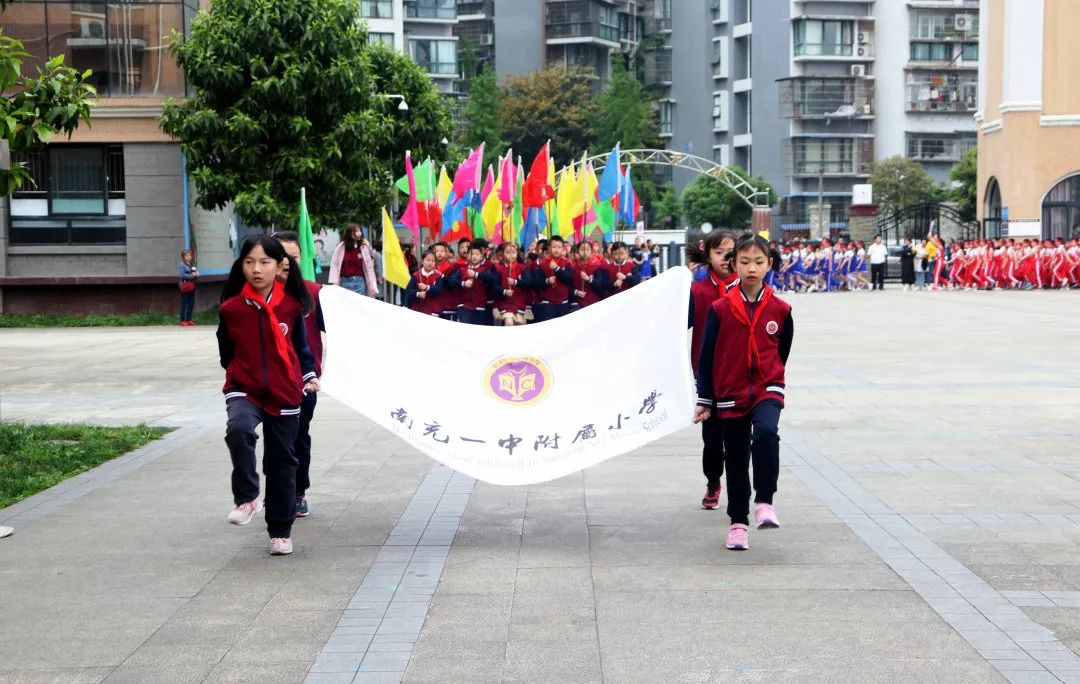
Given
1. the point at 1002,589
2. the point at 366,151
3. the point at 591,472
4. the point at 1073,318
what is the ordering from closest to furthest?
the point at 1002,589 < the point at 591,472 < the point at 1073,318 < the point at 366,151

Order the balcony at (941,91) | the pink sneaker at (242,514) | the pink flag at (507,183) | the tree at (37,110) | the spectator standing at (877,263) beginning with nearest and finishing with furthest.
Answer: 1. the pink sneaker at (242,514)
2. the tree at (37,110)
3. the pink flag at (507,183)
4. the spectator standing at (877,263)
5. the balcony at (941,91)

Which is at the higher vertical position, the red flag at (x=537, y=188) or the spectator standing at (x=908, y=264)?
the red flag at (x=537, y=188)

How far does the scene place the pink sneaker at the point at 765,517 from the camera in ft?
24.8

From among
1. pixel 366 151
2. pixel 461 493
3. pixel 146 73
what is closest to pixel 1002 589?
pixel 461 493

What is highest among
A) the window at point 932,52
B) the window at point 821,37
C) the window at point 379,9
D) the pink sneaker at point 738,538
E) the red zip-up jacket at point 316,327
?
the window at point 379,9

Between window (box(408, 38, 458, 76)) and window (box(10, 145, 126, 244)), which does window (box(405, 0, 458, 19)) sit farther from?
window (box(10, 145, 126, 244))

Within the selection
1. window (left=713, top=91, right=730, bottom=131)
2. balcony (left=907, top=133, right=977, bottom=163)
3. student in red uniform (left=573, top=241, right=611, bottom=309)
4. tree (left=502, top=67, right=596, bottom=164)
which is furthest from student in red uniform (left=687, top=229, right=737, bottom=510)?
window (left=713, top=91, right=730, bottom=131)

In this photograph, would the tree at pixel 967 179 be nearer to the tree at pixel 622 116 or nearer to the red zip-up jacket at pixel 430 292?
the tree at pixel 622 116

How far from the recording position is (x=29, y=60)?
30.6 m

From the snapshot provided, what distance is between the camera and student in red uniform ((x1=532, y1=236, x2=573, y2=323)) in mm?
21609

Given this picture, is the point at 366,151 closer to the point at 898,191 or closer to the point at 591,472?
the point at 591,472

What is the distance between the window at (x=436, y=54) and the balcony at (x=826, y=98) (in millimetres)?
21410

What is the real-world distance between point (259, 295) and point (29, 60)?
25292 mm

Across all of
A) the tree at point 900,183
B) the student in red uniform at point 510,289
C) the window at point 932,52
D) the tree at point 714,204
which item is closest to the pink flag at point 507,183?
the student in red uniform at point 510,289
